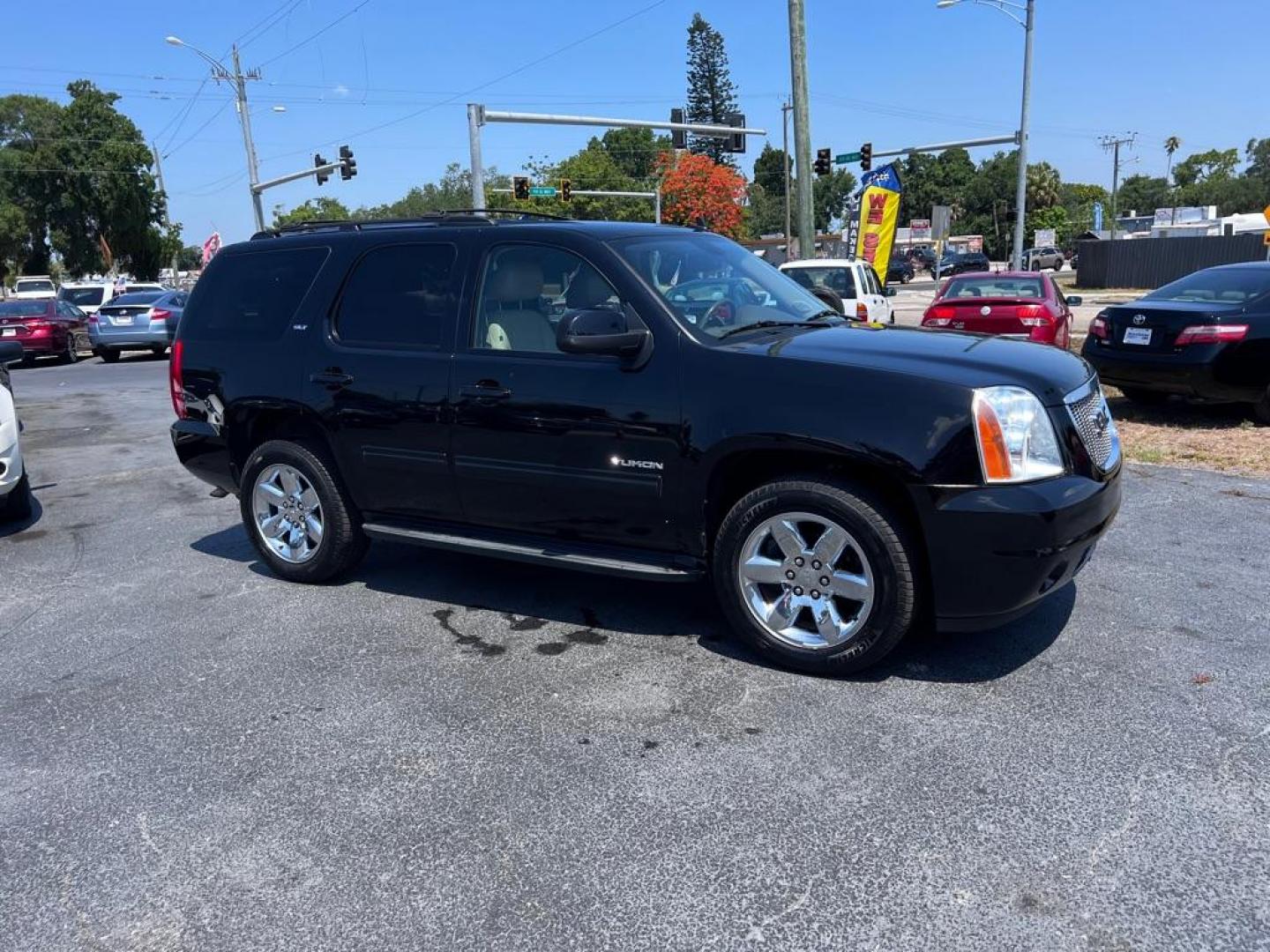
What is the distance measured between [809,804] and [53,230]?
62.8 m

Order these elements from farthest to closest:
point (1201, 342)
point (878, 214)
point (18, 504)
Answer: point (878, 214)
point (1201, 342)
point (18, 504)

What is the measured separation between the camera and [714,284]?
462 cm

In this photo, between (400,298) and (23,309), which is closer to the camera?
(400,298)

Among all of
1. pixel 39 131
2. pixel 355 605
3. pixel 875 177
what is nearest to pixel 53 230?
pixel 39 131

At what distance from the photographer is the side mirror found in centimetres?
405

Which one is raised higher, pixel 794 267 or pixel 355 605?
pixel 794 267

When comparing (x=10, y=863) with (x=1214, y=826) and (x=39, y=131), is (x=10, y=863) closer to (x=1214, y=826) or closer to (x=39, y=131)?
(x=1214, y=826)

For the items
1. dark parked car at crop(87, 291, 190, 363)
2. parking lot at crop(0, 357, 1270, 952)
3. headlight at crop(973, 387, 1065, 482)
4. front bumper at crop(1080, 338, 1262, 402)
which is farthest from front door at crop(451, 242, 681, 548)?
dark parked car at crop(87, 291, 190, 363)

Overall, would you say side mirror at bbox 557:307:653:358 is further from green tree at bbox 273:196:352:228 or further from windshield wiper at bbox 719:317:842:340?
green tree at bbox 273:196:352:228

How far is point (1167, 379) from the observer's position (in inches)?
337

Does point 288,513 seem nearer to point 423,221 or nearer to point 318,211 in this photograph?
point 423,221

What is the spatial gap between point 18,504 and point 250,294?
3173mm

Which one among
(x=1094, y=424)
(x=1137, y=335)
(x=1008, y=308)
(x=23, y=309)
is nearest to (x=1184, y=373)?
(x=1137, y=335)

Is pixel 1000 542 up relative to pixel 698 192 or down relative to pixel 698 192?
down
